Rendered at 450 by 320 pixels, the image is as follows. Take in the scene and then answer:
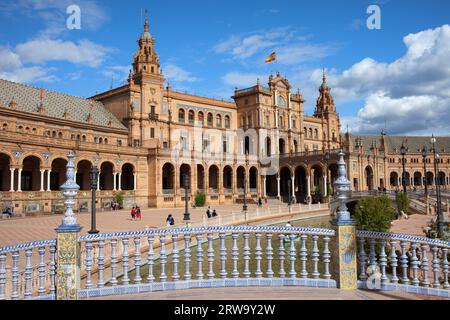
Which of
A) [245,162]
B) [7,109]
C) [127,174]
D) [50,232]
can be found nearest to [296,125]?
[245,162]

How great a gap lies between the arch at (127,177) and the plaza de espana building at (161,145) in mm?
122

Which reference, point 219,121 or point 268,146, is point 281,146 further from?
point 219,121

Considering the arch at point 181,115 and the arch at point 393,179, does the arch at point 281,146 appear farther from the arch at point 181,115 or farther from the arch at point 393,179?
the arch at point 393,179

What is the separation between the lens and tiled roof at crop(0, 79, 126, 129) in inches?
1540

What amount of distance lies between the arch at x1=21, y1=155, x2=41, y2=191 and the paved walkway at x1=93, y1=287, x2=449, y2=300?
107 feet

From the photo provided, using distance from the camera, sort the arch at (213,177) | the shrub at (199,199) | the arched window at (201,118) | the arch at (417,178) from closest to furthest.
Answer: the shrub at (199,199) < the arch at (213,177) < the arched window at (201,118) < the arch at (417,178)

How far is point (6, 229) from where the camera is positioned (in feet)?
72.9

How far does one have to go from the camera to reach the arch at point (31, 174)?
3653cm

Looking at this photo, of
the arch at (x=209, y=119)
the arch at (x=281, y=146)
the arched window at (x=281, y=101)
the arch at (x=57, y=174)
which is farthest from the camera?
the arch at (x=281, y=146)

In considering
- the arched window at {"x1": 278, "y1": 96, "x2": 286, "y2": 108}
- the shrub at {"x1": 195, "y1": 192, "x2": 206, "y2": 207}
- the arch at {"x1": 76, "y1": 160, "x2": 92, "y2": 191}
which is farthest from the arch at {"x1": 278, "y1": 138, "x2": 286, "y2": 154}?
the arch at {"x1": 76, "y1": 160, "x2": 92, "y2": 191}

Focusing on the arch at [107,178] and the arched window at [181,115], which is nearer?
the arch at [107,178]

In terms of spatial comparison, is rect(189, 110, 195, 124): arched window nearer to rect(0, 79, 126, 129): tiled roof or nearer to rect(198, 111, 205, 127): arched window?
rect(198, 111, 205, 127): arched window

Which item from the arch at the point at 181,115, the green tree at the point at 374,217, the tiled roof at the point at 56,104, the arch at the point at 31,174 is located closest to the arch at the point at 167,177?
the tiled roof at the point at 56,104
